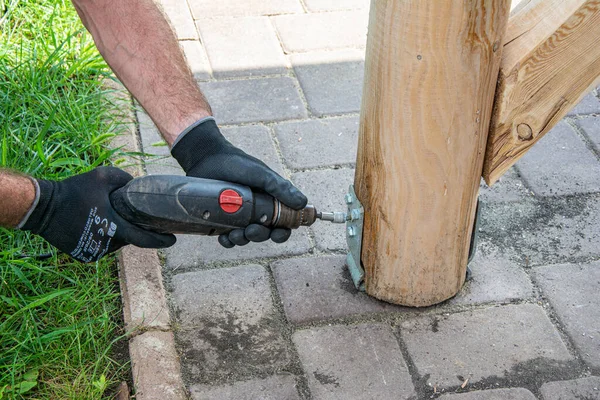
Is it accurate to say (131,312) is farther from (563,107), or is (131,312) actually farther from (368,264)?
(563,107)

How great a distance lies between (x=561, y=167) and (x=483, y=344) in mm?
1057

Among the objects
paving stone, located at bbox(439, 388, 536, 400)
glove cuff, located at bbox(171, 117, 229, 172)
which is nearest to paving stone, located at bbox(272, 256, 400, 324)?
paving stone, located at bbox(439, 388, 536, 400)

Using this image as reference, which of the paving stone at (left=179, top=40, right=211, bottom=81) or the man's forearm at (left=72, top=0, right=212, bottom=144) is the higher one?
the man's forearm at (left=72, top=0, right=212, bottom=144)

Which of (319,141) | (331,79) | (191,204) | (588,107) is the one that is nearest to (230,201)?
(191,204)

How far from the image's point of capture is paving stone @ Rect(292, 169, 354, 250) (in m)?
2.75

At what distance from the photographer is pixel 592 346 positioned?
237 cm

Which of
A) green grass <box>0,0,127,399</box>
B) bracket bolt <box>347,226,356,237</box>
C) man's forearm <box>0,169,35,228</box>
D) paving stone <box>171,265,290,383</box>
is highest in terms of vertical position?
man's forearm <box>0,169,35,228</box>

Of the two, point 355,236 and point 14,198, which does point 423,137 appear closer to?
point 355,236

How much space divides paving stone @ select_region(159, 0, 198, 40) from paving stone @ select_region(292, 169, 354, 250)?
115 cm

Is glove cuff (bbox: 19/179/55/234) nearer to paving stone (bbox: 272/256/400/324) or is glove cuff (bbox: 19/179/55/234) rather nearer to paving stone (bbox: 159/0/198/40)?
paving stone (bbox: 272/256/400/324)

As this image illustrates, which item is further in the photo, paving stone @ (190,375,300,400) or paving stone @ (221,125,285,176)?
paving stone @ (221,125,285,176)

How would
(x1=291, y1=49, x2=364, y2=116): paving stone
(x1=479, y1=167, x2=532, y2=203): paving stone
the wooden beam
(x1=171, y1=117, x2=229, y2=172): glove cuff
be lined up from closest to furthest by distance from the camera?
1. the wooden beam
2. (x1=171, y1=117, x2=229, y2=172): glove cuff
3. (x1=479, y1=167, x2=532, y2=203): paving stone
4. (x1=291, y1=49, x2=364, y2=116): paving stone

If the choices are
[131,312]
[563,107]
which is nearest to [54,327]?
[131,312]

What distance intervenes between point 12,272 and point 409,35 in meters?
1.52
